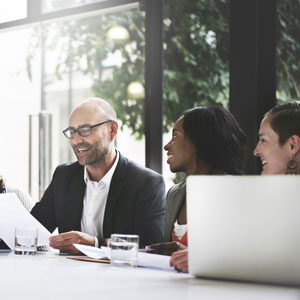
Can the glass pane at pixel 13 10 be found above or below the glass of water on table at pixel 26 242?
above

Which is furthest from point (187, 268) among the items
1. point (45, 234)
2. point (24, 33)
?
point (24, 33)

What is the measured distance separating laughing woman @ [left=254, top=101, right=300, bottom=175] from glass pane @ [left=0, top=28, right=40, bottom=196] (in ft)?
9.56

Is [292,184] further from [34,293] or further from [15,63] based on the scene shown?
[15,63]

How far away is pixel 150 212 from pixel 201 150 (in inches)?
18.1

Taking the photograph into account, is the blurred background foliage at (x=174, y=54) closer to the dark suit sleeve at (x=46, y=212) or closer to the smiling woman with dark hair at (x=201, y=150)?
the smiling woman with dark hair at (x=201, y=150)

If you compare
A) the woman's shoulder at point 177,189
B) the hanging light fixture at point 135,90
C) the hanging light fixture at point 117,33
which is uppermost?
the hanging light fixture at point 117,33

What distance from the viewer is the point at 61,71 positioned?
5.45 metres

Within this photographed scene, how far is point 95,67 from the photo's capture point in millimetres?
5484

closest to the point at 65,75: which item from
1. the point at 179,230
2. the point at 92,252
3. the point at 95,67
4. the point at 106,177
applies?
the point at 95,67

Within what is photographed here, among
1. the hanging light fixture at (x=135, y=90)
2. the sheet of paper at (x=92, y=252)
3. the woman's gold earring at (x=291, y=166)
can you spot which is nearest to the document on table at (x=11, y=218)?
the sheet of paper at (x=92, y=252)

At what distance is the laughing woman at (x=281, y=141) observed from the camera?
7.79 feet

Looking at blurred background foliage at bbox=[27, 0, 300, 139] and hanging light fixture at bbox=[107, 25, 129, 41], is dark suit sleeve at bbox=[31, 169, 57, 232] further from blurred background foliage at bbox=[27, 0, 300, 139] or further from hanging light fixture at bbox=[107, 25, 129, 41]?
hanging light fixture at bbox=[107, 25, 129, 41]

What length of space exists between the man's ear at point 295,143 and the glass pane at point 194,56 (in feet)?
5.14

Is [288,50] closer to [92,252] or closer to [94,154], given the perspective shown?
[94,154]
